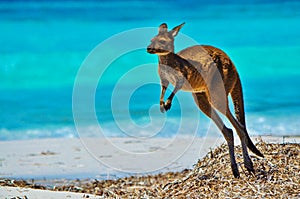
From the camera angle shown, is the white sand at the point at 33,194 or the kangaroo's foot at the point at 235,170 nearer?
the kangaroo's foot at the point at 235,170

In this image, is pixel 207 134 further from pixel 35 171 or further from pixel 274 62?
pixel 274 62

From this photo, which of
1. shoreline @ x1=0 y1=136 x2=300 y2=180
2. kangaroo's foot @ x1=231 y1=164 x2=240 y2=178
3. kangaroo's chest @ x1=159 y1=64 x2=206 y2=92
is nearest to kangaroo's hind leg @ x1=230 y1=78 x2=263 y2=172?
kangaroo's foot @ x1=231 y1=164 x2=240 y2=178

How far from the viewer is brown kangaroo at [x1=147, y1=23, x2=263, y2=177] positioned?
17.3 feet

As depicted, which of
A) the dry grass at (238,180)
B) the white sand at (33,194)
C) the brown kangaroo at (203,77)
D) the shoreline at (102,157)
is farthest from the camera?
the shoreline at (102,157)

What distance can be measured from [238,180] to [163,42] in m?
1.20

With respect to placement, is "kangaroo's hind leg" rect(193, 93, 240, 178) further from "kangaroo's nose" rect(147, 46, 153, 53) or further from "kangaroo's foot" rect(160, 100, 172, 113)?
"kangaroo's nose" rect(147, 46, 153, 53)

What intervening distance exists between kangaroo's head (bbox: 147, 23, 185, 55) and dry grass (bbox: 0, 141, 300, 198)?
42.5 inches

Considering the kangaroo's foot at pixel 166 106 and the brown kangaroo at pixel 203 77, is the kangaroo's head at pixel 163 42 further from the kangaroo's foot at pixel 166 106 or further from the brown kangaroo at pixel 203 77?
the kangaroo's foot at pixel 166 106

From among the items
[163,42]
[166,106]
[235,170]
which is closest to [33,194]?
[166,106]

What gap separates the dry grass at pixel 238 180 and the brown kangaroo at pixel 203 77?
150 mm

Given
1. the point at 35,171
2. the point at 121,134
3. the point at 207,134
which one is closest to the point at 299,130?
the point at 207,134

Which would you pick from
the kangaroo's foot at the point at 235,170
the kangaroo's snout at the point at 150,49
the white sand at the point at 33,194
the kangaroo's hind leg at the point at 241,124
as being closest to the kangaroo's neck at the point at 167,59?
the kangaroo's snout at the point at 150,49

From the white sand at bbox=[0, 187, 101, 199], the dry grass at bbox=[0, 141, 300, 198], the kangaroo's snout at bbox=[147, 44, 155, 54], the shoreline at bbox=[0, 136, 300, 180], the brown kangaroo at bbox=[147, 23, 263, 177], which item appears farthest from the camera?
the shoreline at bbox=[0, 136, 300, 180]

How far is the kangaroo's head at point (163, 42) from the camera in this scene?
5184 mm
